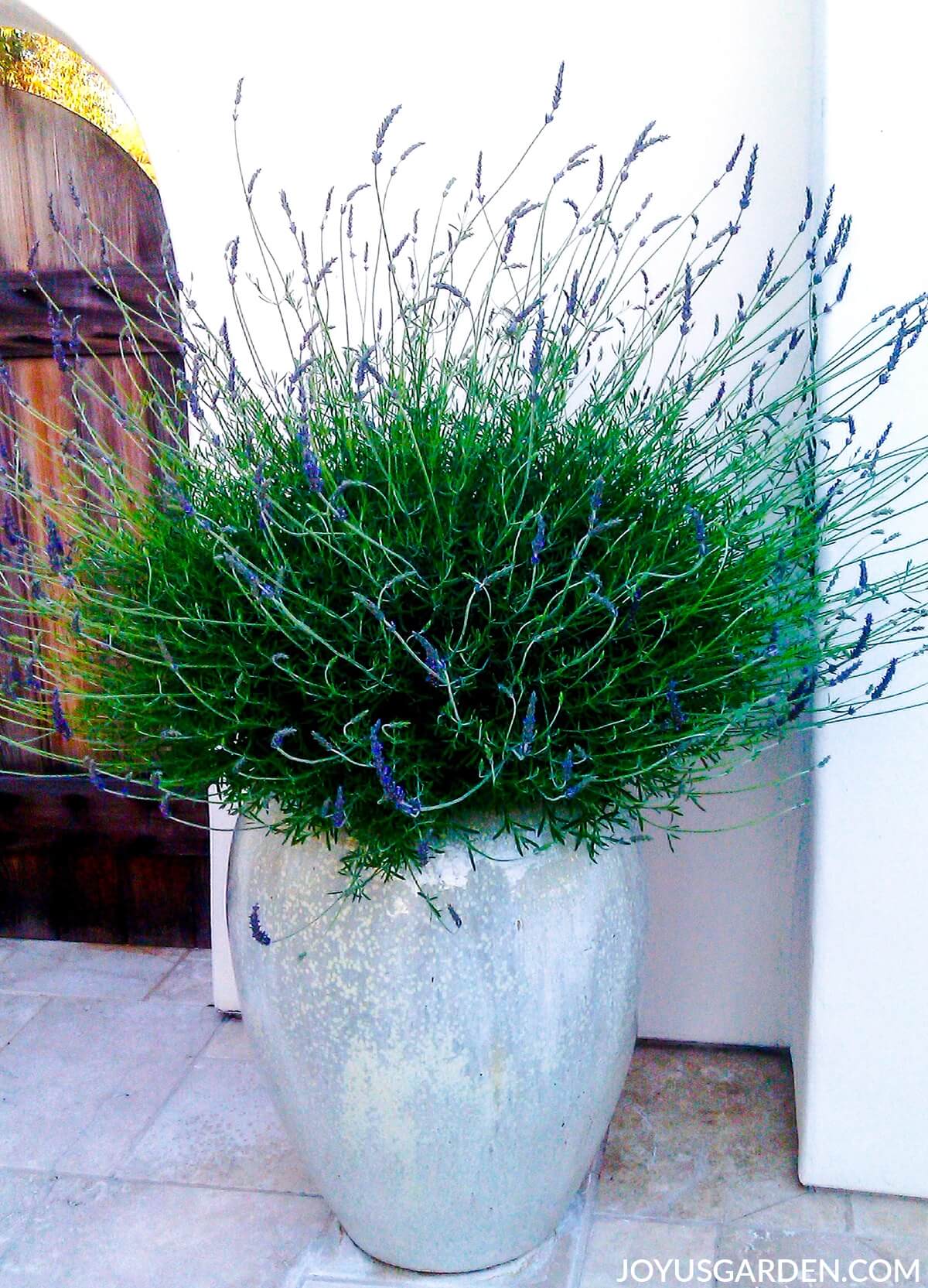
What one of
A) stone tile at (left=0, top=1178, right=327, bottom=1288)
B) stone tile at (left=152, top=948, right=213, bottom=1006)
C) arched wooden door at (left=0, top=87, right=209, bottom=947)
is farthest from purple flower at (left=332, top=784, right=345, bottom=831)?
stone tile at (left=152, top=948, right=213, bottom=1006)

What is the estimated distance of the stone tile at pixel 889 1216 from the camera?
1.86 m

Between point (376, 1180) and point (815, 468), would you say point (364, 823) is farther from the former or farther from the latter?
point (815, 468)

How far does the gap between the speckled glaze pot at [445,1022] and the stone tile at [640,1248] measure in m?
0.16

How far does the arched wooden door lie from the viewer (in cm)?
270

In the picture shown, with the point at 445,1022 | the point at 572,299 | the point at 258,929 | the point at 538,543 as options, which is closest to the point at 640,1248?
the point at 445,1022

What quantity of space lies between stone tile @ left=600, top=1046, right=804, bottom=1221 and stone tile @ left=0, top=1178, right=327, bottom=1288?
59 centimetres

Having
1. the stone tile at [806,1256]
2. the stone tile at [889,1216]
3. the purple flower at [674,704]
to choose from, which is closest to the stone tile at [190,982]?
the stone tile at [806,1256]

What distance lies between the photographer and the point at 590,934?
1625mm

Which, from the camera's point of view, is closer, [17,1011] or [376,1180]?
[376,1180]

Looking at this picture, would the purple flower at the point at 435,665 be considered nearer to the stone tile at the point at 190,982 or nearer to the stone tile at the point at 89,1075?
the stone tile at the point at 89,1075

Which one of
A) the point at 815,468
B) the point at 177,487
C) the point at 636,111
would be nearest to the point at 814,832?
the point at 815,468

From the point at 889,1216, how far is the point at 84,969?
2.05 metres

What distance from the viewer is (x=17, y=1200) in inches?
78.5

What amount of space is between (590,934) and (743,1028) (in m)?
1.02
